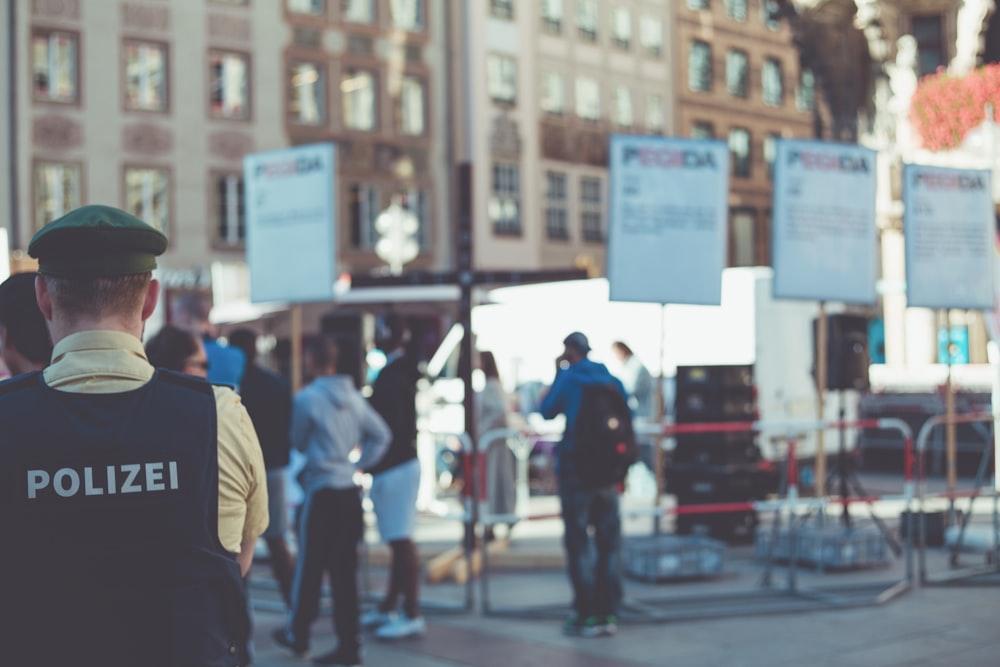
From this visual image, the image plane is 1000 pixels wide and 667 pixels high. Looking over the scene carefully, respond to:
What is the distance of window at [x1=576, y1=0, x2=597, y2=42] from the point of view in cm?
4122

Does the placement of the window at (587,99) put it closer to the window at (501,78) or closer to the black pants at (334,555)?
the window at (501,78)

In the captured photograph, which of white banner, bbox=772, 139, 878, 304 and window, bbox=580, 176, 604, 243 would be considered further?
window, bbox=580, 176, 604, 243

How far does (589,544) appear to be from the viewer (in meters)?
8.66

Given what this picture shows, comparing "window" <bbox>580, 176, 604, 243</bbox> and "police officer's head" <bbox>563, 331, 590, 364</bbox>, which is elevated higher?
"window" <bbox>580, 176, 604, 243</bbox>

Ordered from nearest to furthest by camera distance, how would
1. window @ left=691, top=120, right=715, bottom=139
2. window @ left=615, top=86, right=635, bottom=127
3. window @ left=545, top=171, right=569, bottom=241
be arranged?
window @ left=545, top=171, right=569, bottom=241
window @ left=615, top=86, right=635, bottom=127
window @ left=691, top=120, right=715, bottom=139

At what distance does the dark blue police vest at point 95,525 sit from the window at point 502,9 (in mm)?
36406

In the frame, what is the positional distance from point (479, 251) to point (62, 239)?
34685mm

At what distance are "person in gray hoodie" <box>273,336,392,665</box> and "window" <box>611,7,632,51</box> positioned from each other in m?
35.8

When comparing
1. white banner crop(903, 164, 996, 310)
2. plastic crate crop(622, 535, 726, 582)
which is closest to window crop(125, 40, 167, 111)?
plastic crate crop(622, 535, 726, 582)

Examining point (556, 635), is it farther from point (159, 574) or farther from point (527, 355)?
point (527, 355)

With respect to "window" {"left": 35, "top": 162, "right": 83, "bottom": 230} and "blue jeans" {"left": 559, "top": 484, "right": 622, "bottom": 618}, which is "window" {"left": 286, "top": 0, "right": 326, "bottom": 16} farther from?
"blue jeans" {"left": 559, "top": 484, "right": 622, "bottom": 618}

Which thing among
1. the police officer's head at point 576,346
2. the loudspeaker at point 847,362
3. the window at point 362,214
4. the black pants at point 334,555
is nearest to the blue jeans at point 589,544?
the police officer's head at point 576,346

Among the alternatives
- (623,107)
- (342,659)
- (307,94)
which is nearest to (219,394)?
(342,659)

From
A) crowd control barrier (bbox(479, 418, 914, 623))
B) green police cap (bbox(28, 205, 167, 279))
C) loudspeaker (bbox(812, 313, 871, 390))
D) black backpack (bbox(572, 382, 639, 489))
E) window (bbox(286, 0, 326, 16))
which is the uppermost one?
window (bbox(286, 0, 326, 16))
